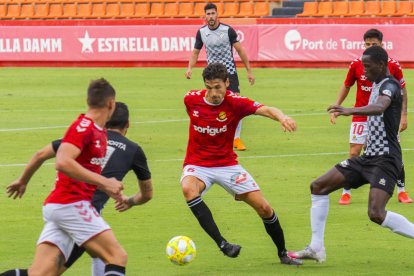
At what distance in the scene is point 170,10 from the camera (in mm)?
42750

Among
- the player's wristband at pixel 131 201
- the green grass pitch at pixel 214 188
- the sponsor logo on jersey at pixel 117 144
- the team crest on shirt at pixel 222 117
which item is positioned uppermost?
the team crest on shirt at pixel 222 117

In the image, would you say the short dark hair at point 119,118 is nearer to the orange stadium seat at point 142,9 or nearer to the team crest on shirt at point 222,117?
the team crest on shirt at point 222,117

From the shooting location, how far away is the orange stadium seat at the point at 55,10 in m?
44.1

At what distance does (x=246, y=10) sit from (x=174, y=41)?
21.2ft

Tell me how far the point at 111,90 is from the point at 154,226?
484cm

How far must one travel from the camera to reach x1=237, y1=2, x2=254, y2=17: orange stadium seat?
136 ft

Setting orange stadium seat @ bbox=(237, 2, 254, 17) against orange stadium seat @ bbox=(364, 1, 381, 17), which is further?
orange stadium seat @ bbox=(237, 2, 254, 17)

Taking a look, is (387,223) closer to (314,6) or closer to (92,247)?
(92,247)

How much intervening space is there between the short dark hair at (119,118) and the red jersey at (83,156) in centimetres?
90

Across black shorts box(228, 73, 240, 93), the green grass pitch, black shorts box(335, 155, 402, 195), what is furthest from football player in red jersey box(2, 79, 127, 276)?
black shorts box(228, 73, 240, 93)

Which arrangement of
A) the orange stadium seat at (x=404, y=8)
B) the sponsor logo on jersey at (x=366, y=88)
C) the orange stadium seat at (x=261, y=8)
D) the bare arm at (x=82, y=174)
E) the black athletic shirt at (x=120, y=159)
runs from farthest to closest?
the orange stadium seat at (x=261, y=8) → the orange stadium seat at (x=404, y=8) → the sponsor logo on jersey at (x=366, y=88) → the black athletic shirt at (x=120, y=159) → the bare arm at (x=82, y=174)

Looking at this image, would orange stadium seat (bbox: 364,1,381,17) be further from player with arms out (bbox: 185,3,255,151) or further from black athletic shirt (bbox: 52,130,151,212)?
black athletic shirt (bbox: 52,130,151,212)

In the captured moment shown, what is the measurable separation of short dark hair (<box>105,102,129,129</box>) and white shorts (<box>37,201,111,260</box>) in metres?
1.12

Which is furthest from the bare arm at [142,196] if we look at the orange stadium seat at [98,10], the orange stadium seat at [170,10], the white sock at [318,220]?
the orange stadium seat at [98,10]
